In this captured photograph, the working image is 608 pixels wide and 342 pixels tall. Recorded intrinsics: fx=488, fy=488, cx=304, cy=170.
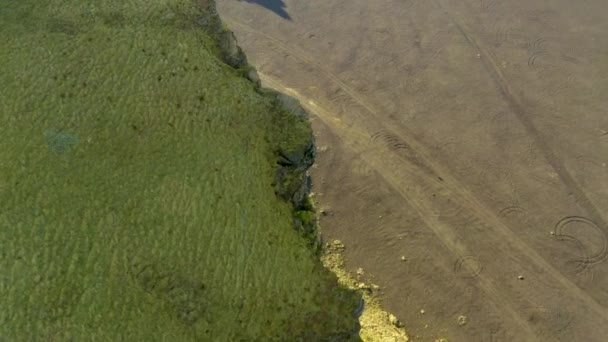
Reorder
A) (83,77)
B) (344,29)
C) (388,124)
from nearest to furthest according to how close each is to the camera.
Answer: (83,77)
(388,124)
(344,29)

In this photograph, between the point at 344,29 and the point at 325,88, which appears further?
the point at 344,29

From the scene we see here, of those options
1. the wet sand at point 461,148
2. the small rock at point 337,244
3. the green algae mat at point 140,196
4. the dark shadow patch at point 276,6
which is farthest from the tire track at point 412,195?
the green algae mat at point 140,196

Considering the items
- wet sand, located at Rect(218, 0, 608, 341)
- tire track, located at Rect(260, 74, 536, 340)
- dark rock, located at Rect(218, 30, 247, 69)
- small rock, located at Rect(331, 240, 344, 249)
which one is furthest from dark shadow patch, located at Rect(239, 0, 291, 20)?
→ small rock, located at Rect(331, 240, 344, 249)

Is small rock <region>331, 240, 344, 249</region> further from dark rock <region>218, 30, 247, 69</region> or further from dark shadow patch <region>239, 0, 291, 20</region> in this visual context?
dark shadow patch <region>239, 0, 291, 20</region>

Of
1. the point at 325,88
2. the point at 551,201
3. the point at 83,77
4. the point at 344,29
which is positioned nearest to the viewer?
the point at 83,77

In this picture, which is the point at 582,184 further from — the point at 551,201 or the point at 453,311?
the point at 453,311

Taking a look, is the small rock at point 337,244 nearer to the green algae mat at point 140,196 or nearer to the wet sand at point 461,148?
the wet sand at point 461,148

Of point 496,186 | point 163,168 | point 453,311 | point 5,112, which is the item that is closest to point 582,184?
point 496,186

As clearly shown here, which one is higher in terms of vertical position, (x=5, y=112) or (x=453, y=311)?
(x=5, y=112)

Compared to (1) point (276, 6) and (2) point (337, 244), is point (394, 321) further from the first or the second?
(1) point (276, 6)
